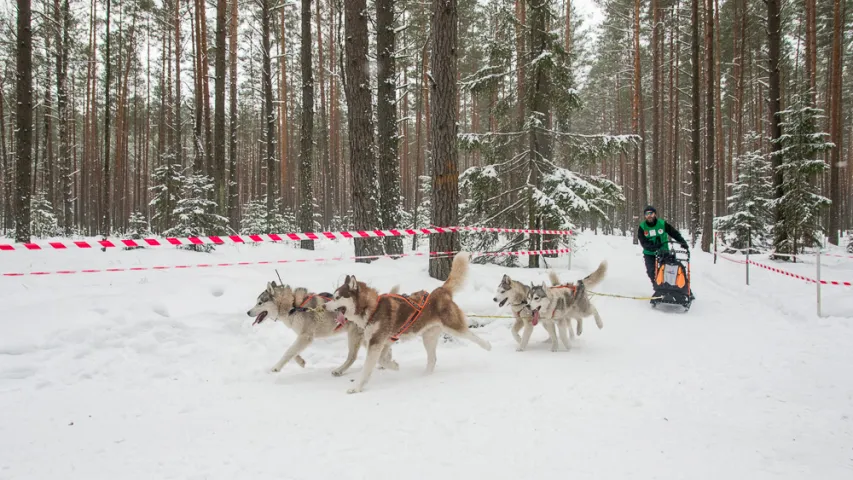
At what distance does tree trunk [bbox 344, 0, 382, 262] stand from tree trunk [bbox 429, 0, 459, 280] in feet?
6.70

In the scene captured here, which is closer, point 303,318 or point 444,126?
point 303,318

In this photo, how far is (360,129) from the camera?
418 inches

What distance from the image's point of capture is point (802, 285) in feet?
34.5

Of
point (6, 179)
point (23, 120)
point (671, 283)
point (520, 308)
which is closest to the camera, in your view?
point (520, 308)

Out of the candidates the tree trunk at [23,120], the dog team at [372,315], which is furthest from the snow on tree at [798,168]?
the tree trunk at [23,120]

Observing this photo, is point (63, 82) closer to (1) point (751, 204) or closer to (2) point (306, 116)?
(2) point (306, 116)

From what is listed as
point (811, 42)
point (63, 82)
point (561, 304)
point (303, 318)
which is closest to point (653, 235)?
point (561, 304)

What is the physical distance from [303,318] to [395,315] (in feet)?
4.15

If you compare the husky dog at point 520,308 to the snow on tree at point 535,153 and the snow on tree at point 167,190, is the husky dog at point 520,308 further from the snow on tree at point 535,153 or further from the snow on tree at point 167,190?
the snow on tree at point 167,190

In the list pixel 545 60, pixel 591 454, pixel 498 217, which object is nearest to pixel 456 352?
pixel 591 454

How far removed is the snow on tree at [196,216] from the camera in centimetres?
1500

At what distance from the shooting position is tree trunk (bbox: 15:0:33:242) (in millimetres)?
11625

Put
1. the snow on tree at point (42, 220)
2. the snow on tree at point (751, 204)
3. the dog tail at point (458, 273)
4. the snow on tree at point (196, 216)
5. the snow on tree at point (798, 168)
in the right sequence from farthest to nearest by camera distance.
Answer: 1. the snow on tree at point (42, 220)
2. the snow on tree at point (751, 204)
3. the snow on tree at point (196, 216)
4. the snow on tree at point (798, 168)
5. the dog tail at point (458, 273)

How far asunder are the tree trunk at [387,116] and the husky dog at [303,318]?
6109 millimetres
